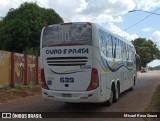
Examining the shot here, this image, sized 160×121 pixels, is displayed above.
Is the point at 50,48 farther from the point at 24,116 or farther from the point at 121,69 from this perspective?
the point at 121,69

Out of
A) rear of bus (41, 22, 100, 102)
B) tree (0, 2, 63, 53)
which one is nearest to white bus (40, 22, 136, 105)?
rear of bus (41, 22, 100, 102)

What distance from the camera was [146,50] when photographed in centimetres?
11238

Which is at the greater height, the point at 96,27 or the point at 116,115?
the point at 96,27

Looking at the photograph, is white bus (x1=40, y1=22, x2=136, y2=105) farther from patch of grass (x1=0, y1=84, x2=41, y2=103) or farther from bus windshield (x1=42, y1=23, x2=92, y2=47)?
patch of grass (x1=0, y1=84, x2=41, y2=103)

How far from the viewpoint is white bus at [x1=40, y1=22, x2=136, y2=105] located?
12.2 m

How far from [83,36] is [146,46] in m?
107

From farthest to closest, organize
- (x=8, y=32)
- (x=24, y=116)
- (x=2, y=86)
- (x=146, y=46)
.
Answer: (x=146, y=46), (x=8, y=32), (x=2, y=86), (x=24, y=116)

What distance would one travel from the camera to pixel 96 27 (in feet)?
41.1

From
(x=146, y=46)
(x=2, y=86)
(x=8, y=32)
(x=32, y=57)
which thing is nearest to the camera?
(x=2, y=86)

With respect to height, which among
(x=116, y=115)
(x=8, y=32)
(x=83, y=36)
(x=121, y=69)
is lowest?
(x=116, y=115)

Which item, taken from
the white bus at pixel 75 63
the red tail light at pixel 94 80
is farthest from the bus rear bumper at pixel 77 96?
the red tail light at pixel 94 80

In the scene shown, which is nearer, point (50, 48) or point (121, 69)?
point (50, 48)

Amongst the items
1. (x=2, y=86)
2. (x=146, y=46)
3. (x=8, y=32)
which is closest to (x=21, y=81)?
(x=2, y=86)

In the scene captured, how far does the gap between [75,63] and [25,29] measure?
3079 centimetres
